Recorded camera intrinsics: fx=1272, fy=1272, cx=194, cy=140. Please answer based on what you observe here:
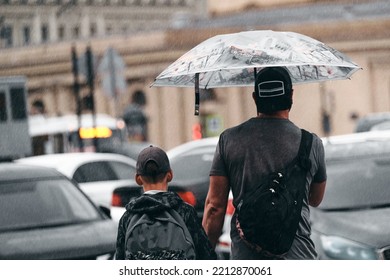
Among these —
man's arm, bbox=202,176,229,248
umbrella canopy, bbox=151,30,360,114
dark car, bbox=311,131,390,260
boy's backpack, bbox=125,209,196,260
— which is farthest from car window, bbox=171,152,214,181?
boy's backpack, bbox=125,209,196,260

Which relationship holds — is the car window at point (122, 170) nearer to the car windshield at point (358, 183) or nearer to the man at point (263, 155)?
the car windshield at point (358, 183)

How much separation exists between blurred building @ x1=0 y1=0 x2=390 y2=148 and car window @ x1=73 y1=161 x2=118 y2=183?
4.89 feet

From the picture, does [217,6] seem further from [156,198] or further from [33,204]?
[156,198]

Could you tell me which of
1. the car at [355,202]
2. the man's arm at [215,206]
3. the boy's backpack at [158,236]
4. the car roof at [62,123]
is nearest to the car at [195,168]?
the car at [355,202]

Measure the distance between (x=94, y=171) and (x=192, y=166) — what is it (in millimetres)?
Result: 2494

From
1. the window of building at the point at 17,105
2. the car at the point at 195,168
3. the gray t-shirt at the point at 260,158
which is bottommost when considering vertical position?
the car at the point at 195,168

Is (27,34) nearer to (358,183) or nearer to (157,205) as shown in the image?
(358,183)

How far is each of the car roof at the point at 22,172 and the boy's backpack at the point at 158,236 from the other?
3.21 meters

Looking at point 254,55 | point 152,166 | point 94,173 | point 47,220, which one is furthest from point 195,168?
point 152,166

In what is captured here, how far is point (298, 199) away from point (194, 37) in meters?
21.2

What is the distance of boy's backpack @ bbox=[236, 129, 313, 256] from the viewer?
4.24 metres

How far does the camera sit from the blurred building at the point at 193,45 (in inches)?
666

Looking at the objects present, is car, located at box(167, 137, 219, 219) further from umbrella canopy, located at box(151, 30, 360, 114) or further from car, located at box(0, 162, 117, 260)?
umbrella canopy, located at box(151, 30, 360, 114)
